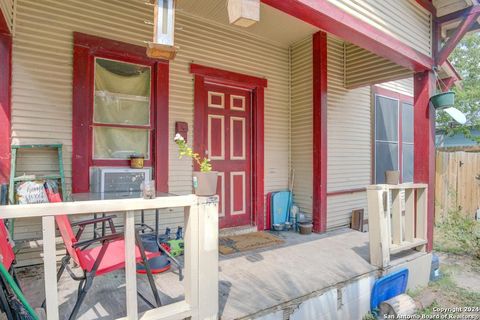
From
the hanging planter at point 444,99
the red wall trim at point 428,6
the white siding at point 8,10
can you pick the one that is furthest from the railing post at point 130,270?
the red wall trim at point 428,6

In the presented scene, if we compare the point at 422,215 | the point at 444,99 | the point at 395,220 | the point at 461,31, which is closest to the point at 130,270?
the point at 395,220

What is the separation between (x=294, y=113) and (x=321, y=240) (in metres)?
2.00

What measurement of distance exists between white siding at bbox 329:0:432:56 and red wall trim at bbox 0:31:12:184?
9.40 feet

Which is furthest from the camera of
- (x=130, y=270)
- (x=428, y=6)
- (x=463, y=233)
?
(x=463, y=233)

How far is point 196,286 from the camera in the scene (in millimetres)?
1768

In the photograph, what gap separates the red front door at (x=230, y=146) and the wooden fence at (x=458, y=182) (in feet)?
13.1

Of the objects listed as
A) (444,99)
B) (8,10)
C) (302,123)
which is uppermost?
(8,10)

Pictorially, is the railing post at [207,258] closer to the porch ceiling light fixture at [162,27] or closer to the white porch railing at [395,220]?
the porch ceiling light fixture at [162,27]

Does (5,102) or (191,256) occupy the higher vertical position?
(5,102)

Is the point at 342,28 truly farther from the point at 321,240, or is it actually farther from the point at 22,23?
the point at 22,23

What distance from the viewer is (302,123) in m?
4.56

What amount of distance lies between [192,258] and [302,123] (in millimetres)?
3288

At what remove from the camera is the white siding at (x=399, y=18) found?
2.77m

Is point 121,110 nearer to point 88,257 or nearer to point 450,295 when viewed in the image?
point 88,257
